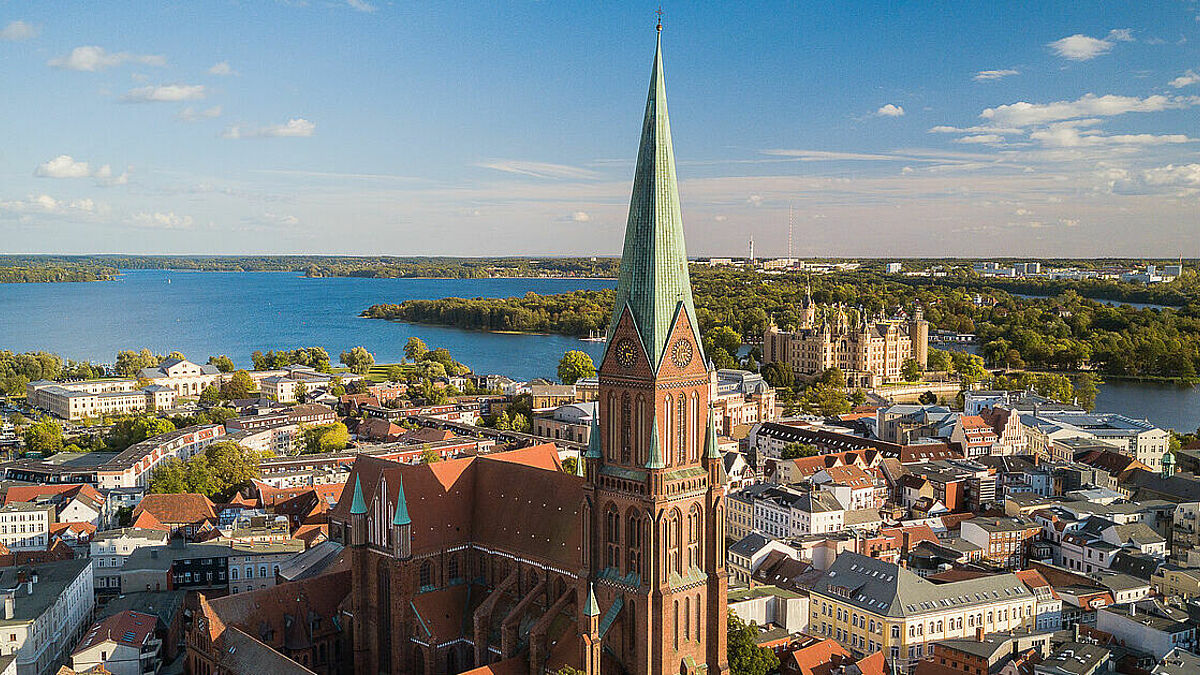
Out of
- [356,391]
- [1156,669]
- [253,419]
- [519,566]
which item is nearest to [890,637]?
[1156,669]

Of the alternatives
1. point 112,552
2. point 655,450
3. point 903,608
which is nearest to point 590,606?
point 655,450

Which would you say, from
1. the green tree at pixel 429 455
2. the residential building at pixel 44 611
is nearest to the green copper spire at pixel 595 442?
the residential building at pixel 44 611

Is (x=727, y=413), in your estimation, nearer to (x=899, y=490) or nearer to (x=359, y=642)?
(x=899, y=490)

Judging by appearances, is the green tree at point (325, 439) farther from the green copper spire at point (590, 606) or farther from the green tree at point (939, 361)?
the green tree at point (939, 361)

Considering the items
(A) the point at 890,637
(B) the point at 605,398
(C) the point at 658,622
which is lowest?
(A) the point at 890,637

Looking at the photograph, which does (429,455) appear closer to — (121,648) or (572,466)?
(572,466)
